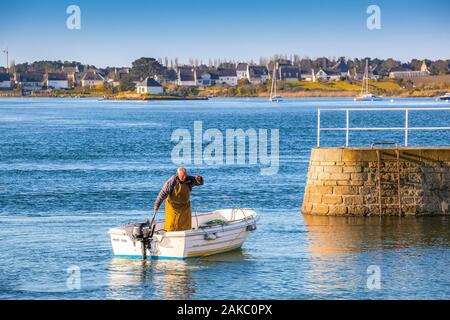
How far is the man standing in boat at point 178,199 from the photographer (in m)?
22.5

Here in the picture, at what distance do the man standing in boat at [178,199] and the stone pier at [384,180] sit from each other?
5957 mm

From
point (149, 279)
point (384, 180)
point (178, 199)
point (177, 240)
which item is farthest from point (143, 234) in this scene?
point (384, 180)

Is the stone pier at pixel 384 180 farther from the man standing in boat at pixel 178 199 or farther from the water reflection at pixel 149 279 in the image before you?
the water reflection at pixel 149 279

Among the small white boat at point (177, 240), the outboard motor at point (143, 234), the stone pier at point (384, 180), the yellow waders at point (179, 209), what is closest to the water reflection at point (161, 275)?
the small white boat at point (177, 240)

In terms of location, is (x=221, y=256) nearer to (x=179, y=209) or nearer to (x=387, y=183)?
(x=179, y=209)

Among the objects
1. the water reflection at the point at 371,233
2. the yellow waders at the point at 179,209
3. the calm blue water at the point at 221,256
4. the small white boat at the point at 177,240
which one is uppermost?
the yellow waders at the point at 179,209

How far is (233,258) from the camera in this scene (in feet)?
79.1

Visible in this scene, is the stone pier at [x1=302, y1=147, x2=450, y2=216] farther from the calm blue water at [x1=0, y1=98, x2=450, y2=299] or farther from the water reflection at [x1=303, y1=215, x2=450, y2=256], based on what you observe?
the calm blue water at [x1=0, y1=98, x2=450, y2=299]

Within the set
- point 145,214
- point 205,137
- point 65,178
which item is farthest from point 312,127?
point 145,214

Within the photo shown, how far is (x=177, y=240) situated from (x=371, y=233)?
21.0 ft
